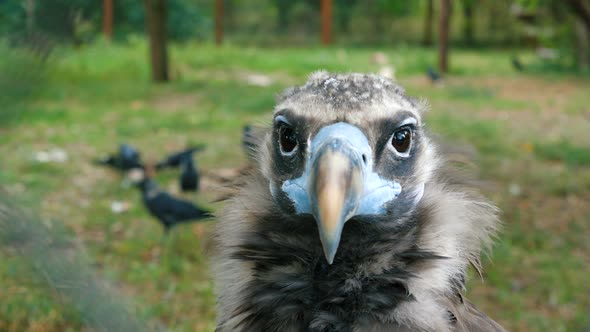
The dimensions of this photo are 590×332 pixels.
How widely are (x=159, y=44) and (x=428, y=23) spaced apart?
12.2m

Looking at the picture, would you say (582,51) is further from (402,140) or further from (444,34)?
(402,140)

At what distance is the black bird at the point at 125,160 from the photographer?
4992 millimetres

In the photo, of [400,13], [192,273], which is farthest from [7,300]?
[400,13]

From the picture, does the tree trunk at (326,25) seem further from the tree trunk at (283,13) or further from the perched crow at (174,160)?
the perched crow at (174,160)

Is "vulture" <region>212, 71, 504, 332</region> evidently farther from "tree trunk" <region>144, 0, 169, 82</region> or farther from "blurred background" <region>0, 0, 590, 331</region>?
"tree trunk" <region>144, 0, 169, 82</region>

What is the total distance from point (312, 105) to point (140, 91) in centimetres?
764

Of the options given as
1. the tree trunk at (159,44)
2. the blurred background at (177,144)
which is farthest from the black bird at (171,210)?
the tree trunk at (159,44)

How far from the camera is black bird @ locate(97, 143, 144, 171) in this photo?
499 cm

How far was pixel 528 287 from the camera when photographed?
11.4 ft

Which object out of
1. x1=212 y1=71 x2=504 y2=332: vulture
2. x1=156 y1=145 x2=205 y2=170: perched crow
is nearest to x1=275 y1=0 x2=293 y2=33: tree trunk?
x1=156 y1=145 x2=205 y2=170: perched crow

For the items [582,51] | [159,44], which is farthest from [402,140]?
[582,51]

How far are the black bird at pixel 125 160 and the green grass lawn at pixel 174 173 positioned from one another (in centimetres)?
10

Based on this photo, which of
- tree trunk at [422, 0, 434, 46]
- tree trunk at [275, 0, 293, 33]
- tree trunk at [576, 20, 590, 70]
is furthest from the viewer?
tree trunk at [422, 0, 434, 46]

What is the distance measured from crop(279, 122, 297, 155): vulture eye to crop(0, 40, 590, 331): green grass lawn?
409mm
